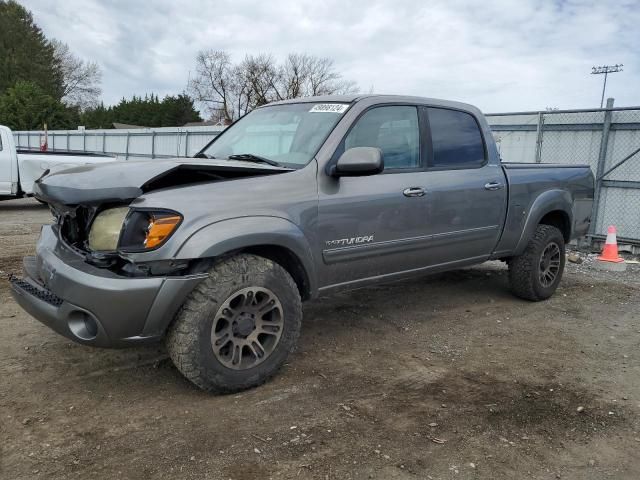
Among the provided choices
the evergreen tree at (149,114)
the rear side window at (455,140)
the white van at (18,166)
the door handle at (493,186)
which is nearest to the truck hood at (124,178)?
the rear side window at (455,140)

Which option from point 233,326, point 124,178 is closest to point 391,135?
point 233,326

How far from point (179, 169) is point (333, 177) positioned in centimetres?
102

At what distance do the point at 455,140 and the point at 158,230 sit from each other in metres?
2.71

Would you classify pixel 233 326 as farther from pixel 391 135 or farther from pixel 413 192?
pixel 391 135

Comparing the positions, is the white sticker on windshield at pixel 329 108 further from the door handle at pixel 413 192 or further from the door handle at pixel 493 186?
the door handle at pixel 493 186

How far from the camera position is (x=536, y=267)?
522 cm

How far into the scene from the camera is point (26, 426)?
2.78m

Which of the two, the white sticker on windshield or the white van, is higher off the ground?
the white sticker on windshield

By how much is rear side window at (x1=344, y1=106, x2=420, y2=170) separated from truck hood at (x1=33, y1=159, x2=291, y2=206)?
2.91 feet

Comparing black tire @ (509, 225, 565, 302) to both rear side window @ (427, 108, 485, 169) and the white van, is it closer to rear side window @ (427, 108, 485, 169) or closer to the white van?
rear side window @ (427, 108, 485, 169)

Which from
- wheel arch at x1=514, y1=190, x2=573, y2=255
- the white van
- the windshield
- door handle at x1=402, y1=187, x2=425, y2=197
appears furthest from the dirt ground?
the white van

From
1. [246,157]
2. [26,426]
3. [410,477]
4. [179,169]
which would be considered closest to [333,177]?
[246,157]

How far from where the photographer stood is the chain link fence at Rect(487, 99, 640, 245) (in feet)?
28.0

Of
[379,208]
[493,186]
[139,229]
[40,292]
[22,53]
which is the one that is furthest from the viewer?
[22,53]
